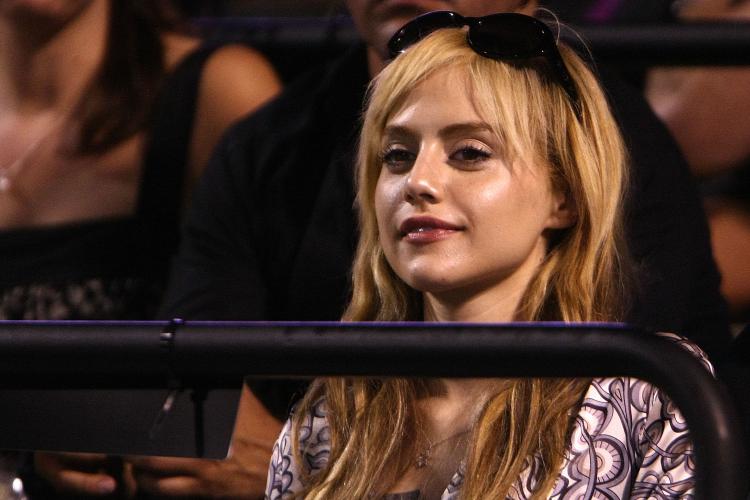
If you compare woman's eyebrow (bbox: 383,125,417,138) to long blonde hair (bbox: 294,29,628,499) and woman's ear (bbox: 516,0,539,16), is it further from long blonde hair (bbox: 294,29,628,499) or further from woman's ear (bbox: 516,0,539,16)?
woman's ear (bbox: 516,0,539,16)

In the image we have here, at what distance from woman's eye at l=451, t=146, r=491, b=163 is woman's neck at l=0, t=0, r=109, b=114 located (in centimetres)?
73

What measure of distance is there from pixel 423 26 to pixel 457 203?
24cm

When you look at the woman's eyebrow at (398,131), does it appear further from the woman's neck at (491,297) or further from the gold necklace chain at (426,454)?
the gold necklace chain at (426,454)

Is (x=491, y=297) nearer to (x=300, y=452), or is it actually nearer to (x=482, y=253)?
(x=482, y=253)

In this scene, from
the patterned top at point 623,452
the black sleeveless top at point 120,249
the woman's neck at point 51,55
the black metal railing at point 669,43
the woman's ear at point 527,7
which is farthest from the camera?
the woman's neck at point 51,55

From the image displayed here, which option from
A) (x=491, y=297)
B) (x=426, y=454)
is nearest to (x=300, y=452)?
(x=426, y=454)

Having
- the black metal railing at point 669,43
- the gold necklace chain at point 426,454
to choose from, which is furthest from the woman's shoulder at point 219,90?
the gold necklace chain at point 426,454

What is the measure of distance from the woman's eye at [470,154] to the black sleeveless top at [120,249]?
0.59 metres

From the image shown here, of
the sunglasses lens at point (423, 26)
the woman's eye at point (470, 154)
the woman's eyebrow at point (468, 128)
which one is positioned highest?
the sunglasses lens at point (423, 26)

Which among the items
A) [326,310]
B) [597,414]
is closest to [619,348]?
[597,414]

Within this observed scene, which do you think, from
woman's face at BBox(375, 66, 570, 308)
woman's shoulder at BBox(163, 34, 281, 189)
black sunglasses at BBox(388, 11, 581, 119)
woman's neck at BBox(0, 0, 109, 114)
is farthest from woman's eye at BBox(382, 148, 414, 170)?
woman's neck at BBox(0, 0, 109, 114)

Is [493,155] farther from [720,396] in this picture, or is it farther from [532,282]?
[720,396]

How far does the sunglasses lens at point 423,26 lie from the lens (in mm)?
1301

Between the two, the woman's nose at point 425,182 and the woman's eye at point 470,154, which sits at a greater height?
the woman's eye at point 470,154
